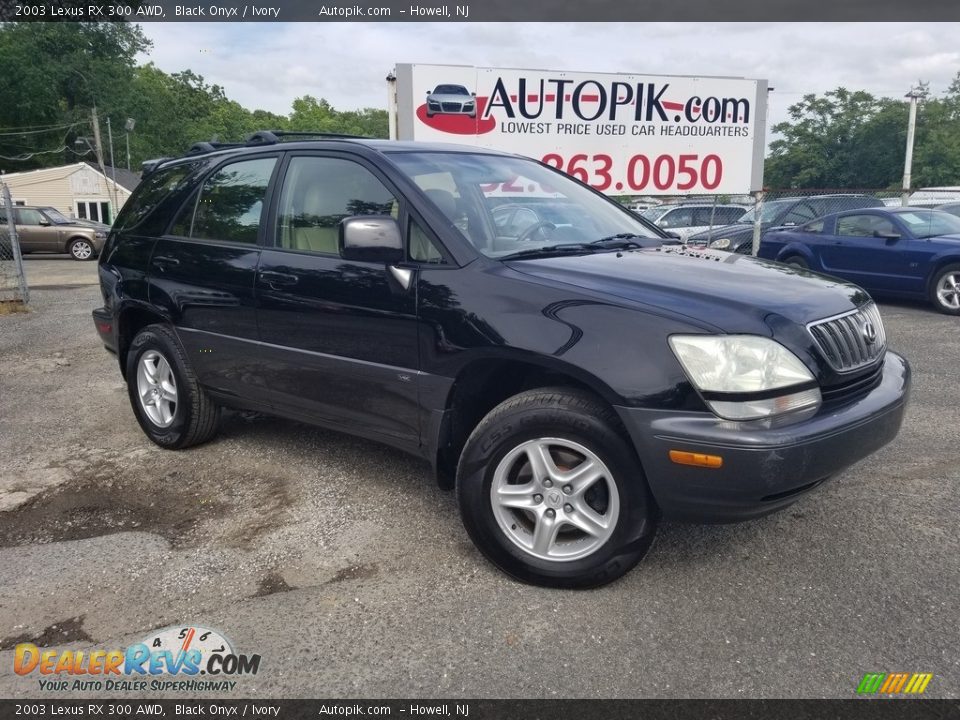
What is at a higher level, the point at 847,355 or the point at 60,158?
the point at 60,158

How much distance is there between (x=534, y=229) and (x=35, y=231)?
2211 cm

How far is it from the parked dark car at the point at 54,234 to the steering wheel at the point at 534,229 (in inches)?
837

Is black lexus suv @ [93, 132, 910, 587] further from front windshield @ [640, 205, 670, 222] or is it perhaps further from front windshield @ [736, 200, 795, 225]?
front windshield @ [640, 205, 670, 222]

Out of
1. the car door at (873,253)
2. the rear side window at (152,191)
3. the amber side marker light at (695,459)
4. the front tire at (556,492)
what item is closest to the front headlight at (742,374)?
the amber side marker light at (695,459)

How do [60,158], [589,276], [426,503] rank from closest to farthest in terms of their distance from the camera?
[589,276] < [426,503] < [60,158]

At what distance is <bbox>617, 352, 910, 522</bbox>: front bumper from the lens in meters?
2.54

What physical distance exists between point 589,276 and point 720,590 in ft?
4.33

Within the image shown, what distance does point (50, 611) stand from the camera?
9.53ft

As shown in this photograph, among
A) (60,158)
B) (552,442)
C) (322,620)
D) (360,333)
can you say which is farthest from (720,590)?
(60,158)

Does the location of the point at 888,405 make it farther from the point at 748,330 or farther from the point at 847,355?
the point at 748,330

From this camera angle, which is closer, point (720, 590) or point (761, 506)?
point (761, 506)

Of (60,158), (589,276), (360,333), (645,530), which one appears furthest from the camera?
(60,158)

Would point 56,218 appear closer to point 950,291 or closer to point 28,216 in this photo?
point 28,216

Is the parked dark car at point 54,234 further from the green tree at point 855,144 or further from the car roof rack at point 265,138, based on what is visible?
the green tree at point 855,144
